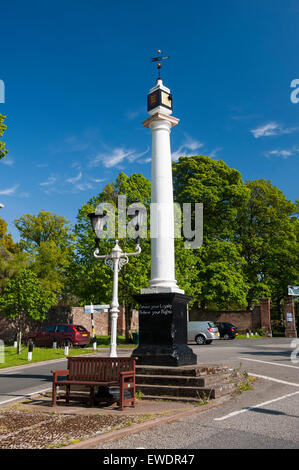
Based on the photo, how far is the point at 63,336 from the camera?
27.1 metres


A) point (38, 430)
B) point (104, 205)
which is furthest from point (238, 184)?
point (38, 430)

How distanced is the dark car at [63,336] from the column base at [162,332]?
17.3m

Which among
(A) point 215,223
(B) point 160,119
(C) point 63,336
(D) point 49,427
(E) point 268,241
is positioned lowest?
(D) point 49,427

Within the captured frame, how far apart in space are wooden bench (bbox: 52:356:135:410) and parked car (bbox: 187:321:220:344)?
64.7 feet

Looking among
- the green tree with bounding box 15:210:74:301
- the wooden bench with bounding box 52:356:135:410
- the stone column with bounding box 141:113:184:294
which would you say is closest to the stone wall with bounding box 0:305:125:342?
the green tree with bounding box 15:210:74:301

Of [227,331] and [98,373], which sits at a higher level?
[98,373]

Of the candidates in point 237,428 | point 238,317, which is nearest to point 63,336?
point 238,317

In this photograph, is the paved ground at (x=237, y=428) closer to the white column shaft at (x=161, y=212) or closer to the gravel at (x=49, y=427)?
the gravel at (x=49, y=427)

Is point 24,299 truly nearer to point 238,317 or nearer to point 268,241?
point 238,317

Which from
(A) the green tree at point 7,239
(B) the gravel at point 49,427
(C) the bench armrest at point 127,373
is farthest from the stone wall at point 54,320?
(B) the gravel at point 49,427

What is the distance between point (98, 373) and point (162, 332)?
223 centimetres

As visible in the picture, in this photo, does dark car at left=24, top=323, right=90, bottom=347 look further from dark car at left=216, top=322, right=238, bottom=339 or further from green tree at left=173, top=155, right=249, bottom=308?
dark car at left=216, top=322, right=238, bottom=339

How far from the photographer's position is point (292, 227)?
38.0 metres
